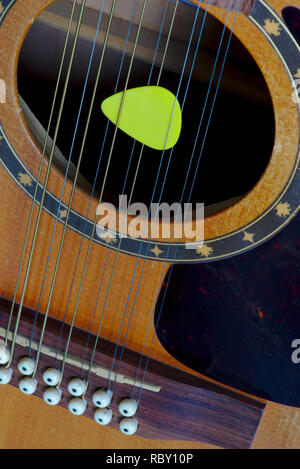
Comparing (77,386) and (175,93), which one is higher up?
(175,93)

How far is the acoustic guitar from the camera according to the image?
0.67 m

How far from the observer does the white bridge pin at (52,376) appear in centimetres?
73

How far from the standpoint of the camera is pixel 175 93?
0.76 meters

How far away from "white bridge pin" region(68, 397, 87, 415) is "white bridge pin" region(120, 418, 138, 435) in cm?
5

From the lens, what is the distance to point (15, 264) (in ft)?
2.45

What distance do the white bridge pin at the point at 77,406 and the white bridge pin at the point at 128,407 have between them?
0.05 meters

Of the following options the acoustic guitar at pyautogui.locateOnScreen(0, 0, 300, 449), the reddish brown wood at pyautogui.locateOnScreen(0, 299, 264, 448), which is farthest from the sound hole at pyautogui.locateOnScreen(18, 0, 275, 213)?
the reddish brown wood at pyautogui.locateOnScreen(0, 299, 264, 448)

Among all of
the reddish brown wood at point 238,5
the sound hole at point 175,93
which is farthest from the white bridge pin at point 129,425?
the reddish brown wood at point 238,5

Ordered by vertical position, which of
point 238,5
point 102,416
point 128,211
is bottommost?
point 102,416

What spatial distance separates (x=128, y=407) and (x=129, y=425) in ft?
0.08

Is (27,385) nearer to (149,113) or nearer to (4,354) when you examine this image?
(4,354)

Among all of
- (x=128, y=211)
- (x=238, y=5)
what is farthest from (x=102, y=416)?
(x=238, y=5)

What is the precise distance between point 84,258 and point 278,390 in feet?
0.96

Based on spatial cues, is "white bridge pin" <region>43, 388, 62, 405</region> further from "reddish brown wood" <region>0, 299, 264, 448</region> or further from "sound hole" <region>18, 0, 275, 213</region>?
"sound hole" <region>18, 0, 275, 213</region>
